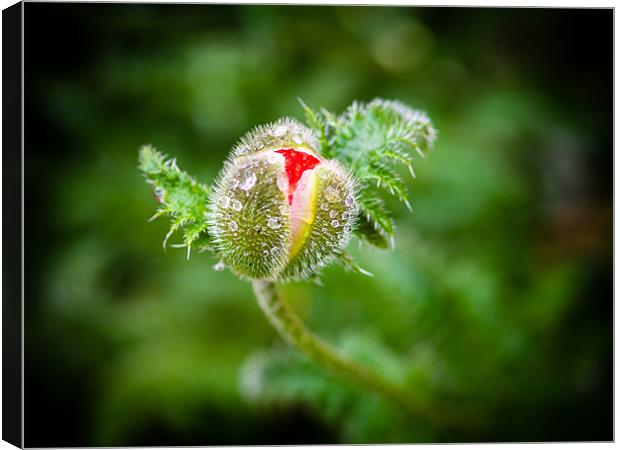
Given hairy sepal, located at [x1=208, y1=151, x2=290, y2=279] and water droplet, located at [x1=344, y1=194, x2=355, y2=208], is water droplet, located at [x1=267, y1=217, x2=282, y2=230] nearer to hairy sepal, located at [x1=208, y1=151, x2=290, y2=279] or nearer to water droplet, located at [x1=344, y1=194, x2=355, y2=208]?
hairy sepal, located at [x1=208, y1=151, x2=290, y2=279]

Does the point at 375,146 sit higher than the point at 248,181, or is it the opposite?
the point at 375,146

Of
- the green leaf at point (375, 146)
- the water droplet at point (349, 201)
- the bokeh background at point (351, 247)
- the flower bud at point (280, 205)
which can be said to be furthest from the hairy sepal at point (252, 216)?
the bokeh background at point (351, 247)

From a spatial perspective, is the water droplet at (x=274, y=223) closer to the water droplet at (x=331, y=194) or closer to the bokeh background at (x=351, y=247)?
the water droplet at (x=331, y=194)

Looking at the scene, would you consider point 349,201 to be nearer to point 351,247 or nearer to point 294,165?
point 294,165

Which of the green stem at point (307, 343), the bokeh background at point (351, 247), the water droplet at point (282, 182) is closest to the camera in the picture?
the water droplet at point (282, 182)

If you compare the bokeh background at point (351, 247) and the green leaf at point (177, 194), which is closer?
the green leaf at point (177, 194)

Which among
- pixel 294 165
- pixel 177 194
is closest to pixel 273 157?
pixel 294 165
